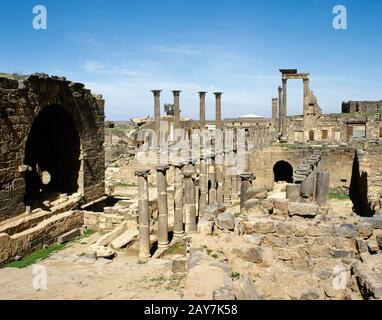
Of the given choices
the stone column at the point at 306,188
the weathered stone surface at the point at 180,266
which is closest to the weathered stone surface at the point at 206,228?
the weathered stone surface at the point at 180,266

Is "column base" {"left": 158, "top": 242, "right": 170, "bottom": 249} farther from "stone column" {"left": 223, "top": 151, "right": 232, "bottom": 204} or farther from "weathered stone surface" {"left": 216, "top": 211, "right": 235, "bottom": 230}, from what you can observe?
"stone column" {"left": 223, "top": 151, "right": 232, "bottom": 204}

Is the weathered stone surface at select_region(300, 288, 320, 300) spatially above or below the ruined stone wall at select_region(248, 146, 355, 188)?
below

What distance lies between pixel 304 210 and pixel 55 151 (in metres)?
12.0

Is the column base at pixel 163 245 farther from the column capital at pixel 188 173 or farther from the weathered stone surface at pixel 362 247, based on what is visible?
the weathered stone surface at pixel 362 247

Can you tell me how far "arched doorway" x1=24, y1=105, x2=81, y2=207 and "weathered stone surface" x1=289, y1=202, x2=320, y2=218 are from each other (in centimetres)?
1049

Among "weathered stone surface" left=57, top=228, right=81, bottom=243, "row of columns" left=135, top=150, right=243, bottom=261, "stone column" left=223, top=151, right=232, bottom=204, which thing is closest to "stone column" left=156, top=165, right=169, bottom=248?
"row of columns" left=135, top=150, right=243, bottom=261

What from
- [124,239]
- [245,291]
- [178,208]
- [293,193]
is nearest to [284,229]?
[293,193]

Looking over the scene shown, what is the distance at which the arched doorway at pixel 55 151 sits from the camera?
16.3 m

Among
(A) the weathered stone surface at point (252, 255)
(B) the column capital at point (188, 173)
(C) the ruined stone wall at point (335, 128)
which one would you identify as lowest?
(A) the weathered stone surface at point (252, 255)

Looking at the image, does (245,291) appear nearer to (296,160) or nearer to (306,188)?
(306,188)

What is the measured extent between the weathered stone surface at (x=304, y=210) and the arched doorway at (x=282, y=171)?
19.3 meters

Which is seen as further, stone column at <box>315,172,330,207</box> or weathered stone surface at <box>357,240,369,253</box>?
stone column at <box>315,172,330,207</box>

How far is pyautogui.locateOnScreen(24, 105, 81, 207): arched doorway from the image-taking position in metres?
16.3
